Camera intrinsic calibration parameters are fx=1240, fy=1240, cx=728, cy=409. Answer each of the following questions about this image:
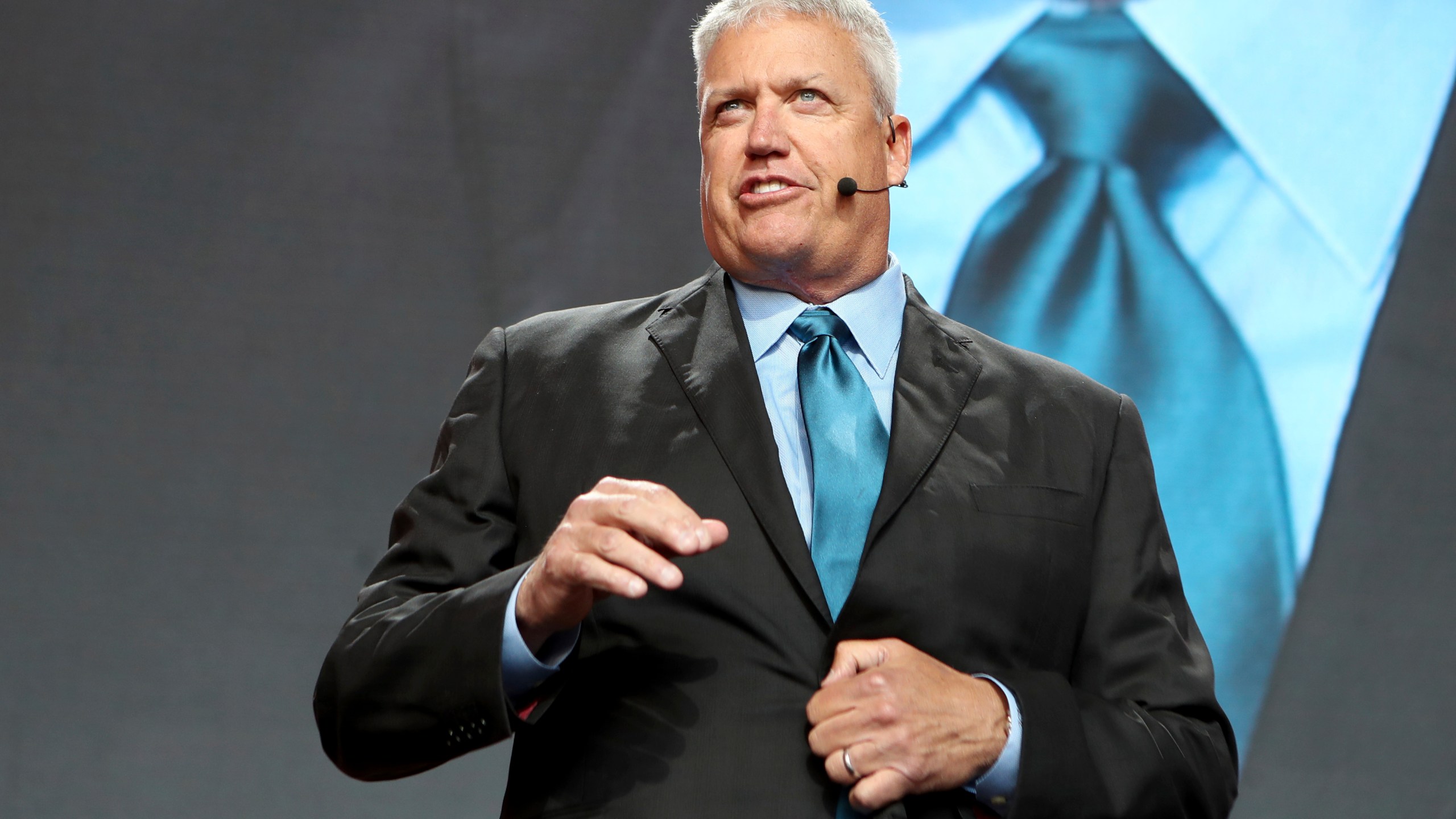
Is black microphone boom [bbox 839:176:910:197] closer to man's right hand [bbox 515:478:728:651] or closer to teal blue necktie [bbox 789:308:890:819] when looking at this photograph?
teal blue necktie [bbox 789:308:890:819]

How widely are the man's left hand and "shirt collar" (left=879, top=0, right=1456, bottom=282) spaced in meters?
1.64

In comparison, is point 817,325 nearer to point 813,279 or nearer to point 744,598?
point 813,279

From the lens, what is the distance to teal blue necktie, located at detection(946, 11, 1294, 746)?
7.89 feet

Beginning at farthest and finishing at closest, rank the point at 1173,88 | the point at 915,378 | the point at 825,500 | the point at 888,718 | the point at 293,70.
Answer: the point at 1173,88
the point at 293,70
the point at 915,378
the point at 825,500
the point at 888,718

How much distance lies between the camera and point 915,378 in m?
1.26

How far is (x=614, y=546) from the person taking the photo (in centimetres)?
90

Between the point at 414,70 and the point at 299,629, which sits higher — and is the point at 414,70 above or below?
above

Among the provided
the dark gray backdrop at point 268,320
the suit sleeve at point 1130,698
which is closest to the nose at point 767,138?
the suit sleeve at point 1130,698

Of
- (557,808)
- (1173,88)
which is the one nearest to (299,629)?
(557,808)

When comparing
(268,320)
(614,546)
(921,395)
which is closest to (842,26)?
(921,395)

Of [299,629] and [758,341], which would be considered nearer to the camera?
[758,341]

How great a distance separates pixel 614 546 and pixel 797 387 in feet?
1.27

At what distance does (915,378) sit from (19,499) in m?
1.64

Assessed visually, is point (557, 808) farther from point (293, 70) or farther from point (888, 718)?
point (293, 70)
